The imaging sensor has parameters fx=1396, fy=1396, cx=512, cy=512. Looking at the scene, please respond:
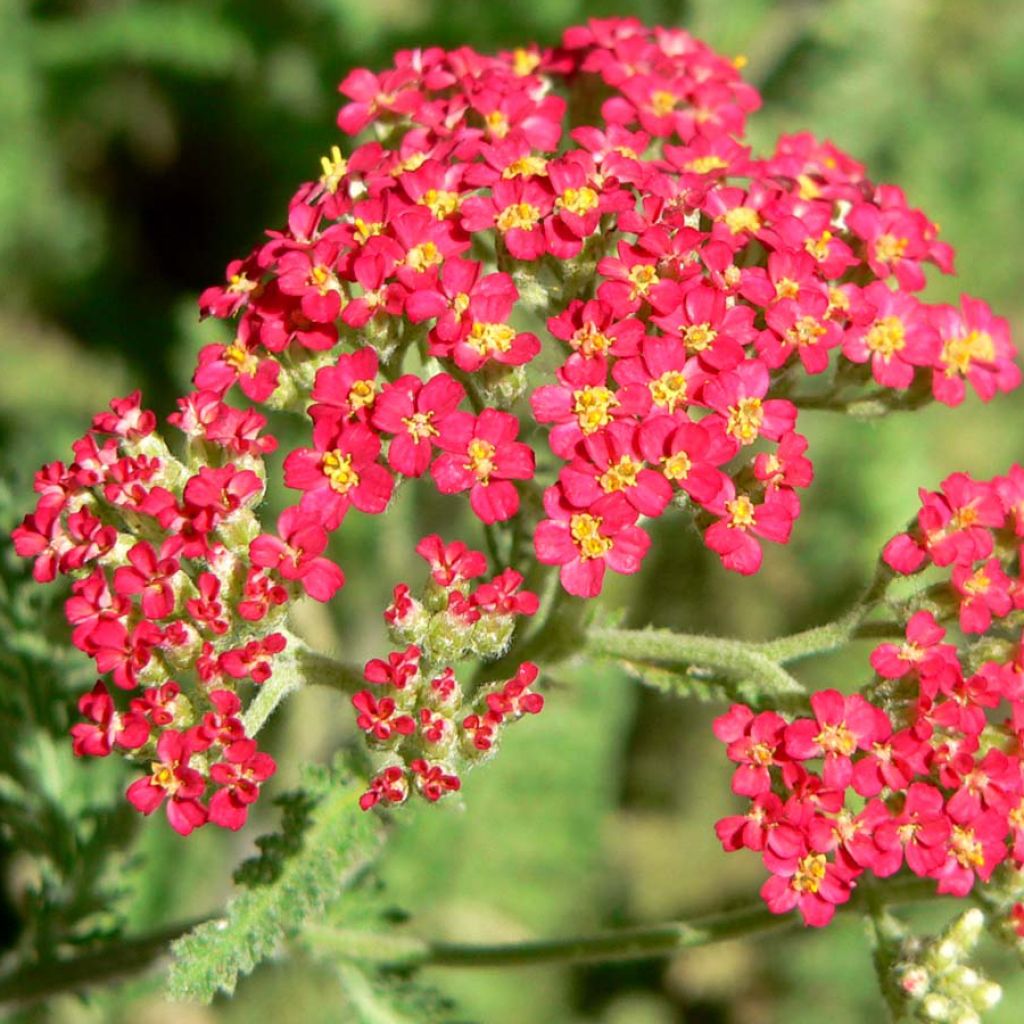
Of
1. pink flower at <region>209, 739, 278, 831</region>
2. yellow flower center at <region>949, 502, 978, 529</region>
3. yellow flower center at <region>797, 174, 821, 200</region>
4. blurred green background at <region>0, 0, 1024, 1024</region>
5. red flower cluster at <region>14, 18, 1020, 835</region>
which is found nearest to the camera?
pink flower at <region>209, 739, 278, 831</region>

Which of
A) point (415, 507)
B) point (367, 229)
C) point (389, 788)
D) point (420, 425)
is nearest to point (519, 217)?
point (367, 229)

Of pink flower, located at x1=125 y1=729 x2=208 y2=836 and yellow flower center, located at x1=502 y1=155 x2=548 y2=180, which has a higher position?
yellow flower center, located at x1=502 y1=155 x2=548 y2=180

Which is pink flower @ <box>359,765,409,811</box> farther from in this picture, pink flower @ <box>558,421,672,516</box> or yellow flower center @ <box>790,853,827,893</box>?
yellow flower center @ <box>790,853,827,893</box>

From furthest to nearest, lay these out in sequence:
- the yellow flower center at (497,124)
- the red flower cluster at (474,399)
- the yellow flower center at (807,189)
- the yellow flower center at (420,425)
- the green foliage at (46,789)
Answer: the green foliage at (46,789), the yellow flower center at (807,189), the yellow flower center at (497,124), the yellow flower center at (420,425), the red flower cluster at (474,399)

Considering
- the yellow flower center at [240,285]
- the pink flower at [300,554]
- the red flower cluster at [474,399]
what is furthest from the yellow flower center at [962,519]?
the yellow flower center at [240,285]

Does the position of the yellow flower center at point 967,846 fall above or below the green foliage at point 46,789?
above

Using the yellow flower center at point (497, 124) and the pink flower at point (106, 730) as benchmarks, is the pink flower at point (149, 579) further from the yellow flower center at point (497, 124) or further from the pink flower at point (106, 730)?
the yellow flower center at point (497, 124)

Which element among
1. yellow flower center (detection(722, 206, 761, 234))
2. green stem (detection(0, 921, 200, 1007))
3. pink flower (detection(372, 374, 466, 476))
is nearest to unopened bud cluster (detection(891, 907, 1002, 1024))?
pink flower (detection(372, 374, 466, 476))
